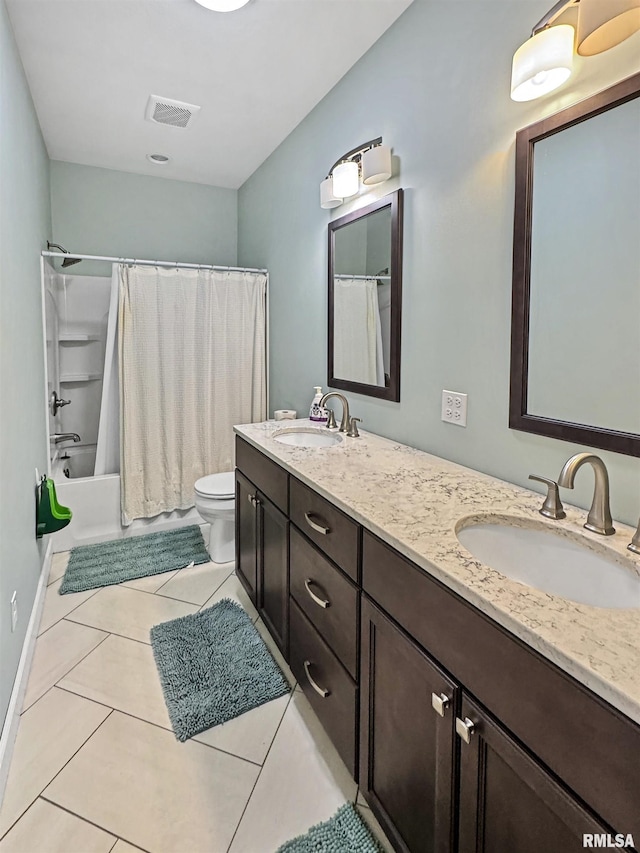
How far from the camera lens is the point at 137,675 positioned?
1.80 metres

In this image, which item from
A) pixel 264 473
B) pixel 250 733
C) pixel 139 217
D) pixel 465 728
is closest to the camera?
pixel 465 728

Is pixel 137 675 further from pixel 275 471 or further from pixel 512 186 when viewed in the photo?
pixel 512 186

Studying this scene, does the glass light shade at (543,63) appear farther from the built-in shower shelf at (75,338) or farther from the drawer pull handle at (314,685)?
the built-in shower shelf at (75,338)

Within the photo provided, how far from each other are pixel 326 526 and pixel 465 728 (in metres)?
0.63

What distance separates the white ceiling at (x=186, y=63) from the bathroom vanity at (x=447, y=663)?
173cm

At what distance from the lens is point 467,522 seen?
114 cm

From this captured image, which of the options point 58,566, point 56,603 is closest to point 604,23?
point 56,603

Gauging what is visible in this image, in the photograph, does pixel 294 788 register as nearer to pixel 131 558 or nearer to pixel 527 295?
pixel 527 295

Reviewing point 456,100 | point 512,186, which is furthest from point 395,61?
point 512,186

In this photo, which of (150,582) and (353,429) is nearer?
(353,429)

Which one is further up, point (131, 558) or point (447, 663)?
point (447, 663)

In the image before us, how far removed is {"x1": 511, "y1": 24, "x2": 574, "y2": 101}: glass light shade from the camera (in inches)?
43.8

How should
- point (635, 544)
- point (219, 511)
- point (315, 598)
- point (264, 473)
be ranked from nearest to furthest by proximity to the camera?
point (635, 544)
point (315, 598)
point (264, 473)
point (219, 511)

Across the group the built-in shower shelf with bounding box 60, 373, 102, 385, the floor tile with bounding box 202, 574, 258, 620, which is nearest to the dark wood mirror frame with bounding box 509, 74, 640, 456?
the floor tile with bounding box 202, 574, 258, 620
